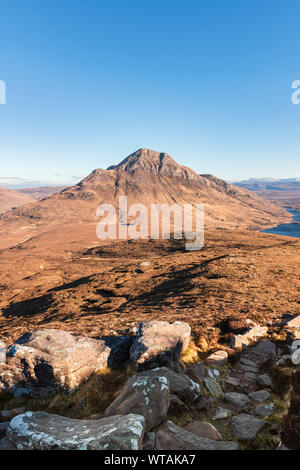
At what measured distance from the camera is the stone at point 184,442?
6383 mm

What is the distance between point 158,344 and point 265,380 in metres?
5.42

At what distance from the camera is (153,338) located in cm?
1270

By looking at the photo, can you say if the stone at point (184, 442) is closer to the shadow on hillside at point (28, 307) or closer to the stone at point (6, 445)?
the stone at point (6, 445)

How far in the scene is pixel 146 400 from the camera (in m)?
7.80

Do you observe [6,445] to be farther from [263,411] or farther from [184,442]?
[263,411]

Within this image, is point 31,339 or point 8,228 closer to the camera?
point 31,339

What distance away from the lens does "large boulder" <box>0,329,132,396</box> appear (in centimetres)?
1070

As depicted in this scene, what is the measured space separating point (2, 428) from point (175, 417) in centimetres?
644

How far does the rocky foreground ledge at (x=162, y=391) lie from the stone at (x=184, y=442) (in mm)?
30

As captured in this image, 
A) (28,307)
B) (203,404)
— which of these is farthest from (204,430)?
(28,307)

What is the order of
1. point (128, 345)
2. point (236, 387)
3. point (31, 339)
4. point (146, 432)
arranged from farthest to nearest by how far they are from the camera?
point (128, 345)
point (31, 339)
point (236, 387)
point (146, 432)

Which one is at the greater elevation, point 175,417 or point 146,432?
point 146,432
